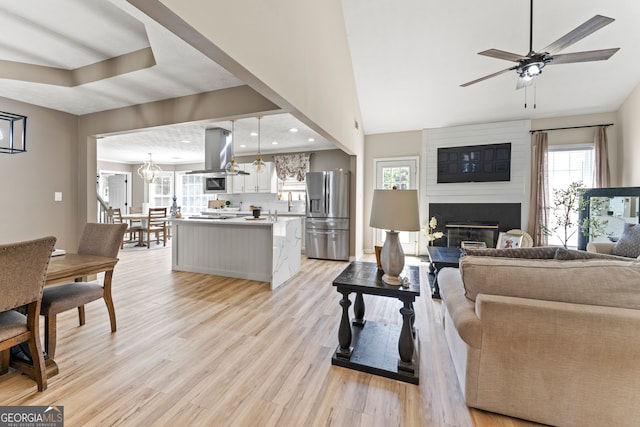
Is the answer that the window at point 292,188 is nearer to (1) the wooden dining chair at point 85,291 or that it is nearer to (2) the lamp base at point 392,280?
(1) the wooden dining chair at point 85,291

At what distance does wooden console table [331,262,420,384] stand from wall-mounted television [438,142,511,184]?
3.88m

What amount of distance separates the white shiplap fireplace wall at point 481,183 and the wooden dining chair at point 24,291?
560 centimetres

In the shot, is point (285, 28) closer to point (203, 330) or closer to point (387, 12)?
point (387, 12)

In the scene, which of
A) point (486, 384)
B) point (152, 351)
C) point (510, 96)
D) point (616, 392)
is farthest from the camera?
point (510, 96)

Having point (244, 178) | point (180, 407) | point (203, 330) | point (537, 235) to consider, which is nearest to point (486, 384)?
point (180, 407)

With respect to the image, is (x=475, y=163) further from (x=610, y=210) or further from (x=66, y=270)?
(x=66, y=270)

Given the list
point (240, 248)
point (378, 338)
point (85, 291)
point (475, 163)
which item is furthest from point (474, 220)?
point (85, 291)

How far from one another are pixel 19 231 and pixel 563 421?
5557mm

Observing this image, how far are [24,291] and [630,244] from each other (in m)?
5.58

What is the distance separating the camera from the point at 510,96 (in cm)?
455

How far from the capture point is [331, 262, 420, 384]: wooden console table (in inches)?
70.1

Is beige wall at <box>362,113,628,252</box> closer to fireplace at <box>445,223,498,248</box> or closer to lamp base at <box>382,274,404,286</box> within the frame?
fireplace at <box>445,223,498,248</box>

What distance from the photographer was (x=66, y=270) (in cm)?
188

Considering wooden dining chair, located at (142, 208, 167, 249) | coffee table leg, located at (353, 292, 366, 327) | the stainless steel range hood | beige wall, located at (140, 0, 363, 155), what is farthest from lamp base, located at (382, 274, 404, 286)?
wooden dining chair, located at (142, 208, 167, 249)
